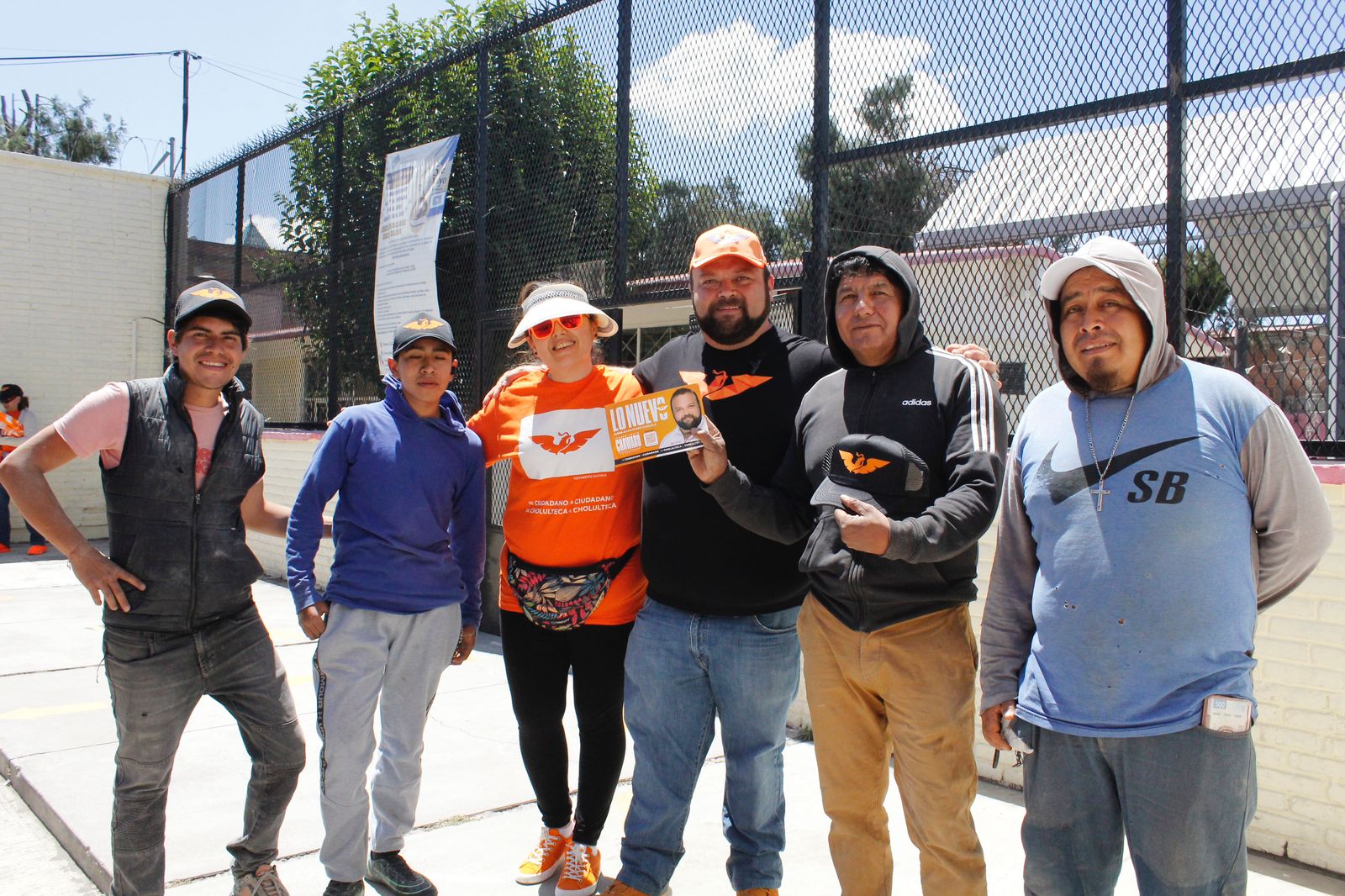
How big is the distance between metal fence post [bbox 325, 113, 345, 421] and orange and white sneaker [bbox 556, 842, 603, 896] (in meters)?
6.18

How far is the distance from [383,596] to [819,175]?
2.96m

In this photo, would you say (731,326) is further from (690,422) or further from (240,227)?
(240,227)

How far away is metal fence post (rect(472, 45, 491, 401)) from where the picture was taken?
691 centimetres

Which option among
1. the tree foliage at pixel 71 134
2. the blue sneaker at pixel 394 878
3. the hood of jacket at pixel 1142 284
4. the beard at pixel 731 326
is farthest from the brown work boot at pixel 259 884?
the tree foliage at pixel 71 134

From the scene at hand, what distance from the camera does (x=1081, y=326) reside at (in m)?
2.20

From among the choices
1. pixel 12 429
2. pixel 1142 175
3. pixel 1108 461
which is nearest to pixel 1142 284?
pixel 1108 461

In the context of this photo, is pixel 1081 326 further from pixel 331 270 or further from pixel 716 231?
pixel 331 270

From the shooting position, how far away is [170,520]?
2906mm

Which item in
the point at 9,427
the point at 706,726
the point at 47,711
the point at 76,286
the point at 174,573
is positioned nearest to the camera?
the point at 174,573

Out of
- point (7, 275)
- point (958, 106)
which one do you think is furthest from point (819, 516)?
point (7, 275)

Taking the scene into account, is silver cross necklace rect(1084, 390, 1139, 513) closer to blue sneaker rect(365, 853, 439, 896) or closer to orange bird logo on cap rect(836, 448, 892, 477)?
orange bird logo on cap rect(836, 448, 892, 477)

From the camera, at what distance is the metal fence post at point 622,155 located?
229 inches

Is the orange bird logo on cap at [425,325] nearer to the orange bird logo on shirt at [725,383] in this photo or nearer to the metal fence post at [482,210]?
the orange bird logo on shirt at [725,383]

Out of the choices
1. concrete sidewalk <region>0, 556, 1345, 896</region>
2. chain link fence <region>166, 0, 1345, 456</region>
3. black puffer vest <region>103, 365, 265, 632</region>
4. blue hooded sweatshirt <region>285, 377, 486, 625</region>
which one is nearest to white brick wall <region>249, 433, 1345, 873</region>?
concrete sidewalk <region>0, 556, 1345, 896</region>
